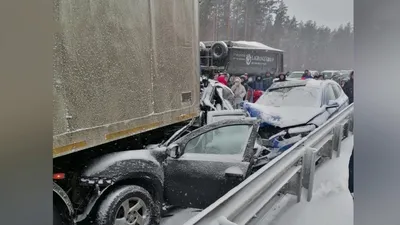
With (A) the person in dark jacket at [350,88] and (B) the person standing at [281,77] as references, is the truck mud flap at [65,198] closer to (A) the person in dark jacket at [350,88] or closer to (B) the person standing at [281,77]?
(B) the person standing at [281,77]

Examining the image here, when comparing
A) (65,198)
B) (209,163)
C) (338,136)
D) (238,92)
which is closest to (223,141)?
(209,163)

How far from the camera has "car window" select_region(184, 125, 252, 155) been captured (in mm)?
1919

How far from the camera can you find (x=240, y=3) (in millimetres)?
1939

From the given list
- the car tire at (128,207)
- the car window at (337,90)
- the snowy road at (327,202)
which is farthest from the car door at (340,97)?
the car tire at (128,207)

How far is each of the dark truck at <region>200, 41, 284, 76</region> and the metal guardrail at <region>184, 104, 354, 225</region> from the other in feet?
0.99

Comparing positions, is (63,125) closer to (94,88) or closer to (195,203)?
(94,88)

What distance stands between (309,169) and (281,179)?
0.37ft

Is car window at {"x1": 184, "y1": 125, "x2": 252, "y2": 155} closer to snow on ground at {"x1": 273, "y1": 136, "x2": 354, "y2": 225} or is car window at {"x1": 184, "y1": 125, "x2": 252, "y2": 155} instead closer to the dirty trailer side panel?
the dirty trailer side panel

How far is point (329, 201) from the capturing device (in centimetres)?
180

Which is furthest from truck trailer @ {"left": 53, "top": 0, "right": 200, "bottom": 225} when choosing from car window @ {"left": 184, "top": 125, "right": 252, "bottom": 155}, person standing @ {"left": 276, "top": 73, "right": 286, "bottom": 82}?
person standing @ {"left": 276, "top": 73, "right": 286, "bottom": 82}

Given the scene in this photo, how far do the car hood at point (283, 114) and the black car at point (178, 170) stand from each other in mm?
35

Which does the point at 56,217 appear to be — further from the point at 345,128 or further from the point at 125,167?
the point at 345,128
